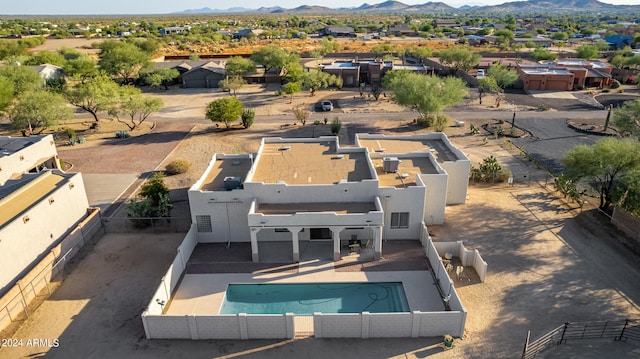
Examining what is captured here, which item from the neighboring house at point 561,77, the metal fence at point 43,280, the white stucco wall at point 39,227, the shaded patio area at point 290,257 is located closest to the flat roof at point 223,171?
the shaded patio area at point 290,257

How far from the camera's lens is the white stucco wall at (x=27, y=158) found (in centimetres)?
3678

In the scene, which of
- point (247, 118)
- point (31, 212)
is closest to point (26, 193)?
point (31, 212)

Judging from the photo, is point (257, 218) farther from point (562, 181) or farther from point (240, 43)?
point (240, 43)

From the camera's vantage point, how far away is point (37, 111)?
5156cm

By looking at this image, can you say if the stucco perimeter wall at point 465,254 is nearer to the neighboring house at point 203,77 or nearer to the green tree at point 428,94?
the green tree at point 428,94

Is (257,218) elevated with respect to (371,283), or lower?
elevated

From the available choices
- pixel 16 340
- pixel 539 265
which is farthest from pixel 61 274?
pixel 539 265

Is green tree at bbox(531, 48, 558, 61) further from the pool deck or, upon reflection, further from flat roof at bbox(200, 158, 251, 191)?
the pool deck

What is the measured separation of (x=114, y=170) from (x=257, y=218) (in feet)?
87.9

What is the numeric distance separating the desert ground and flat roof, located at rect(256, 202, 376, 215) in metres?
7.24

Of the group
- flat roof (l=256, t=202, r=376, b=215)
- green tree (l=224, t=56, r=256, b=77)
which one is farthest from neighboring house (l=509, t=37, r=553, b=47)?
flat roof (l=256, t=202, r=376, b=215)

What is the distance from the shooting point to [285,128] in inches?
2405

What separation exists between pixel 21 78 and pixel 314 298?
68768 millimetres

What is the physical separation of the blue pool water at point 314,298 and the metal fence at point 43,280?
1168 centimetres
